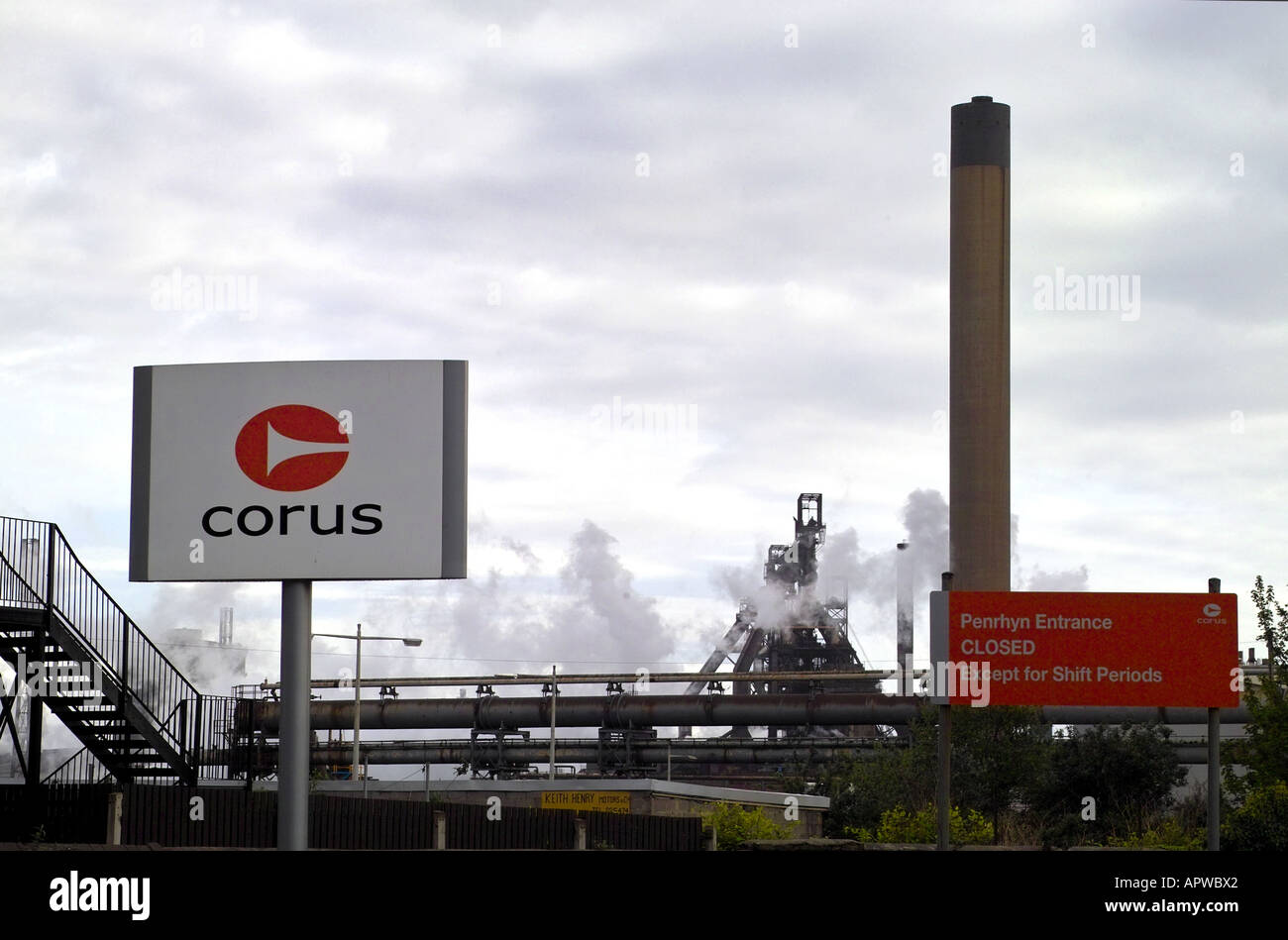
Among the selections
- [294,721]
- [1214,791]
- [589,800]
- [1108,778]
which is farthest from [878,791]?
[294,721]

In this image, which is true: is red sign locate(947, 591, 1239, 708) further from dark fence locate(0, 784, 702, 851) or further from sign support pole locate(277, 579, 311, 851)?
dark fence locate(0, 784, 702, 851)

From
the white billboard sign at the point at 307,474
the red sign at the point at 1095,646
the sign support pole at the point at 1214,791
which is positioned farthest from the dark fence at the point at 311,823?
the sign support pole at the point at 1214,791

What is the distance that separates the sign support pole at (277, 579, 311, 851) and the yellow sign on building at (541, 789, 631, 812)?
85.9ft

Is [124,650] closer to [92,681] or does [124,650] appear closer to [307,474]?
[92,681]

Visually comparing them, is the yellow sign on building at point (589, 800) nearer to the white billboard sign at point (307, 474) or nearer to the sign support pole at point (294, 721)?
the sign support pole at point (294, 721)

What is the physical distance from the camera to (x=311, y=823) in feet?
74.2

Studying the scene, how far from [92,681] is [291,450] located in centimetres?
948

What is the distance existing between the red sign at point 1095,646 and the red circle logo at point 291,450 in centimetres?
884

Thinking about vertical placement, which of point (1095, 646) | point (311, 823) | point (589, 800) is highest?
point (1095, 646)

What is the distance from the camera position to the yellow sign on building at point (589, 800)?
40562mm

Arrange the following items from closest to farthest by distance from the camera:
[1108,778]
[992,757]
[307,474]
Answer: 1. [307,474]
2. [992,757]
3. [1108,778]
